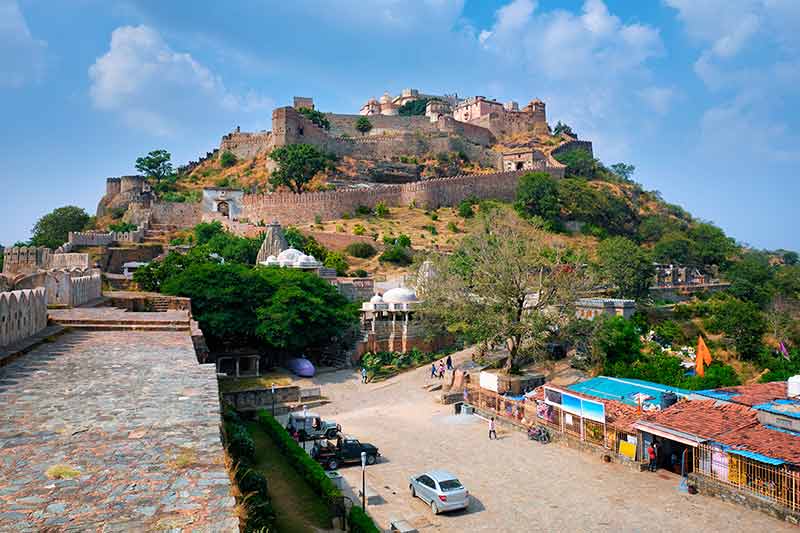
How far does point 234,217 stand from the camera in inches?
1905

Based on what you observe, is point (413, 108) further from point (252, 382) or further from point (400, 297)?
point (252, 382)

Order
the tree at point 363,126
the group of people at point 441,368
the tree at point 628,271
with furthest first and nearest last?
the tree at point 363,126 < the tree at point 628,271 < the group of people at point 441,368

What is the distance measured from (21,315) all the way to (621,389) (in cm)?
1501

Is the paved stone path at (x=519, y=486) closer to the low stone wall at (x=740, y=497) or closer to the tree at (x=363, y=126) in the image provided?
the low stone wall at (x=740, y=497)

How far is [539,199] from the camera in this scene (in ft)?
167

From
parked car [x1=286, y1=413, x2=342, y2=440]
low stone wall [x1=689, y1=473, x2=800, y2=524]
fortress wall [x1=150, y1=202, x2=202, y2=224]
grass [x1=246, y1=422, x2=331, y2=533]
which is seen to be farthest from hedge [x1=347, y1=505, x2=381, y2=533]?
fortress wall [x1=150, y1=202, x2=202, y2=224]

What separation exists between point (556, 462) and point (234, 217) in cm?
3841

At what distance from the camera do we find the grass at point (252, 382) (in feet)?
67.2

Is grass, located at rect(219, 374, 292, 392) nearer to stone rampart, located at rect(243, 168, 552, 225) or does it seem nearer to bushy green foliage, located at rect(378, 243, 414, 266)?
bushy green foliage, located at rect(378, 243, 414, 266)

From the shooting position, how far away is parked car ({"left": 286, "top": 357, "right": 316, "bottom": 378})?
24441 millimetres

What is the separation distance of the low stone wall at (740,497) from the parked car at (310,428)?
8730mm

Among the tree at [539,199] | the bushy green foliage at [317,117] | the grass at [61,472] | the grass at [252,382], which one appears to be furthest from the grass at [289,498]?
the bushy green foliage at [317,117]

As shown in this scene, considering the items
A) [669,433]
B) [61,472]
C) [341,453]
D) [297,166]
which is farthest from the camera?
[297,166]

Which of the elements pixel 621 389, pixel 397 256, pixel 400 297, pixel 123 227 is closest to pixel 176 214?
pixel 123 227
